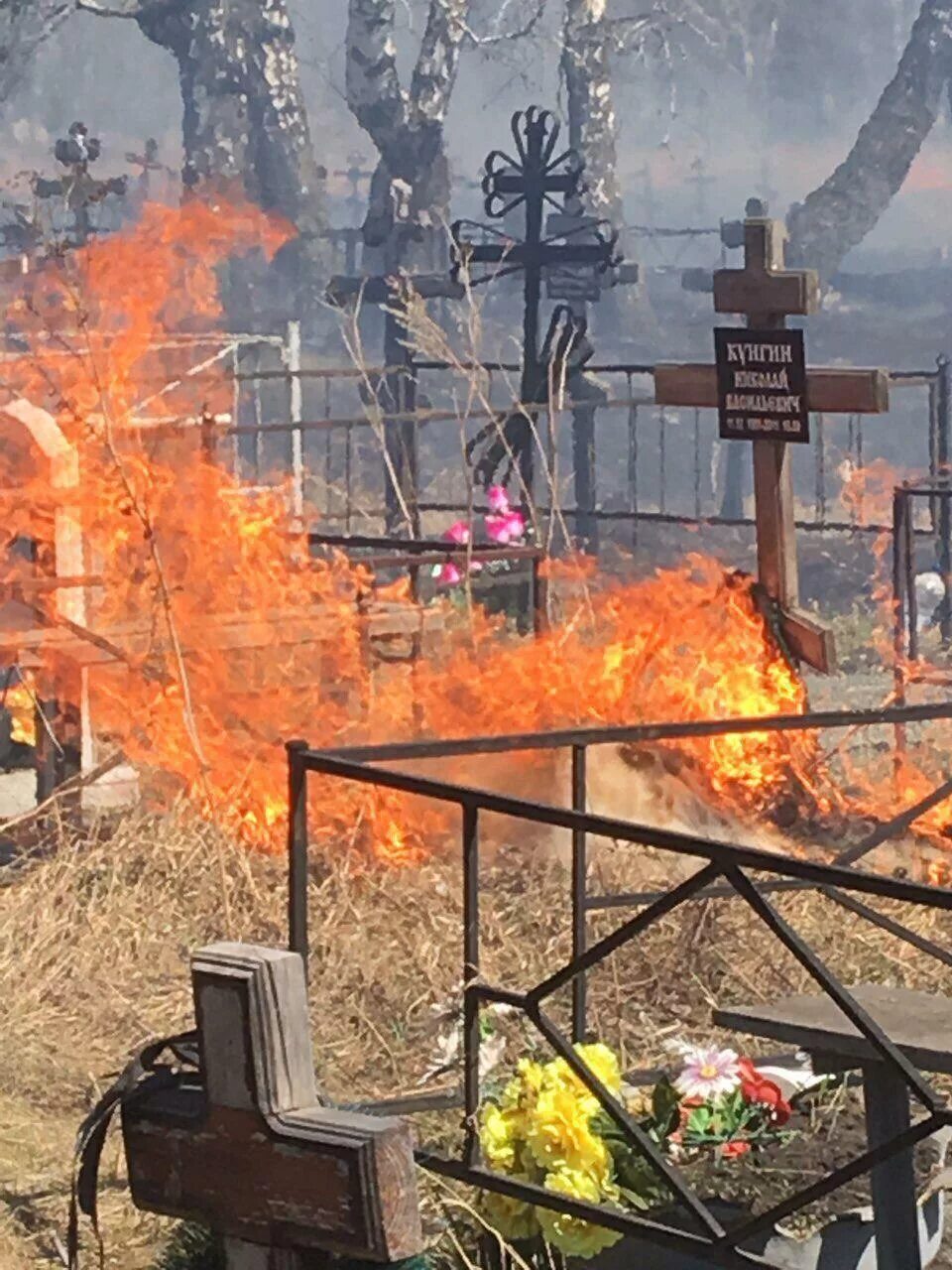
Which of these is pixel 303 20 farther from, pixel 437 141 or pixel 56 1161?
pixel 56 1161

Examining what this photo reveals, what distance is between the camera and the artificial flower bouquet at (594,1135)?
4.29m

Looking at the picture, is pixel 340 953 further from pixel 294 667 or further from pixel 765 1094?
pixel 765 1094

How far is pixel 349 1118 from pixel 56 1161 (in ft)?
10.5

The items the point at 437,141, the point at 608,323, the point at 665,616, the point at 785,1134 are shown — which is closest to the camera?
the point at 785,1134

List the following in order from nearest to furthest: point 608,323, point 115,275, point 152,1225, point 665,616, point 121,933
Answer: point 152,1225 < point 121,933 < point 665,616 < point 115,275 < point 608,323

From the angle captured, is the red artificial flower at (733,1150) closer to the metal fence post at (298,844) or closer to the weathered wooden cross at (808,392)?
the metal fence post at (298,844)

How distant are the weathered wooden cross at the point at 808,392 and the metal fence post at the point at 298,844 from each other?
4.28 m

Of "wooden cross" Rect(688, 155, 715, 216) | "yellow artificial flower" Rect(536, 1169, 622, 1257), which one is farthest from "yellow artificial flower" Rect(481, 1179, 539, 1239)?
"wooden cross" Rect(688, 155, 715, 216)

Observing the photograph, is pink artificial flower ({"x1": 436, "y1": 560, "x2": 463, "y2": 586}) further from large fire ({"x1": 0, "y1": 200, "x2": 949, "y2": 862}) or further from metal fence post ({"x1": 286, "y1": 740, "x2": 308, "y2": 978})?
metal fence post ({"x1": 286, "y1": 740, "x2": 308, "y2": 978})

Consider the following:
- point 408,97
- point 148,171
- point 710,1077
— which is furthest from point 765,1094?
point 148,171

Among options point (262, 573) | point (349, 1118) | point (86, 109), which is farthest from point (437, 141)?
point (349, 1118)

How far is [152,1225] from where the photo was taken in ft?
17.3

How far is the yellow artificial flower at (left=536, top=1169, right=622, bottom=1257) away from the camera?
425 centimetres

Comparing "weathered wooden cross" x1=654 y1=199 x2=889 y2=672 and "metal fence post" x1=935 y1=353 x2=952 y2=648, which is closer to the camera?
"weathered wooden cross" x1=654 y1=199 x2=889 y2=672
